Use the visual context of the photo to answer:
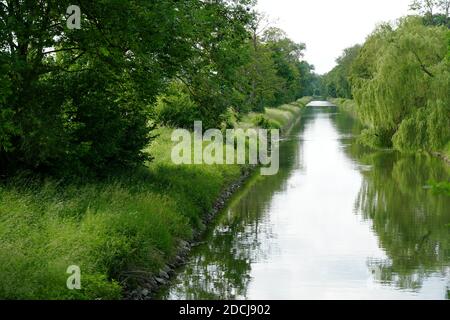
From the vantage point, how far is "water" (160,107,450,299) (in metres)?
12.3

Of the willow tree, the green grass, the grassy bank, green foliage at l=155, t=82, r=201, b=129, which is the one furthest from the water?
green foliage at l=155, t=82, r=201, b=129

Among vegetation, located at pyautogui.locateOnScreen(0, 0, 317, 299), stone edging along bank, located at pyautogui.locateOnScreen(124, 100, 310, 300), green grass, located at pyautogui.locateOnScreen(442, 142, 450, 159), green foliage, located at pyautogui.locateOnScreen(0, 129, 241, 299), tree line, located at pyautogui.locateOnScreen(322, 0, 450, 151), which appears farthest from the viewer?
tree line, located at pyautogui.locateOnScreen(322, 0, 450, 151)

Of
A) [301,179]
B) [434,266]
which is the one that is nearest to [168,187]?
[434,266]

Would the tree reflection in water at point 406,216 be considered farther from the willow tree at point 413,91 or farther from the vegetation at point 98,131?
the vegetation at point 98,131

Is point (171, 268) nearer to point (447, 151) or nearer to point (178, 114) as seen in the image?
point (178, 114)

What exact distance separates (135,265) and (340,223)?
29.0 feet

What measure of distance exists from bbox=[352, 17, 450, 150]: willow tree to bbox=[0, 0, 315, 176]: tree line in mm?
16857

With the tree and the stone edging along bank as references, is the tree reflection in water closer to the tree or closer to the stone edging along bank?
the stone edging along bank

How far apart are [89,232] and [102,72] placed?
4927 millimetres

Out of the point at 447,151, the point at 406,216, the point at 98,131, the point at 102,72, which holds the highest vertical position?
the point at 102,72

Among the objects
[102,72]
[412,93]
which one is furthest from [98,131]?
[412,93]

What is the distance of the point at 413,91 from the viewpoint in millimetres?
32594

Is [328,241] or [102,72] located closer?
[102,72]

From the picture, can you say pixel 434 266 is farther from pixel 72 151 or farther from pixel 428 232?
pixel 72 151
